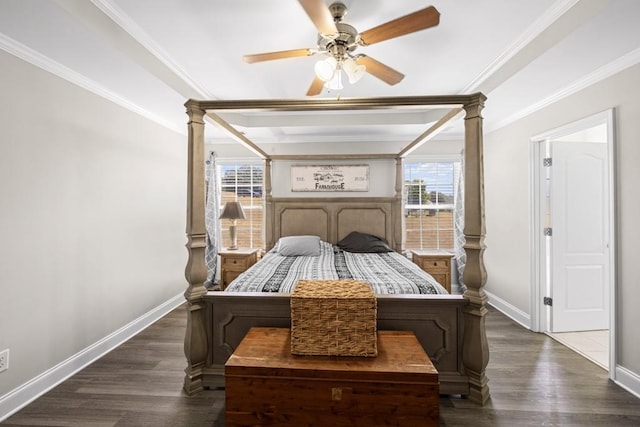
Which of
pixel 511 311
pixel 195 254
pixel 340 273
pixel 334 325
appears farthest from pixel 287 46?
pixel 511 311

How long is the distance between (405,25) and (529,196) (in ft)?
8.43

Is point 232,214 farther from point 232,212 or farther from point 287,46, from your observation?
point 287,46

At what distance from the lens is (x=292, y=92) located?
3080mm

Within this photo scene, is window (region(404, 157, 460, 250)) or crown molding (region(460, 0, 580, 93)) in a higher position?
crown molding (region(460, 0, 580, 93))

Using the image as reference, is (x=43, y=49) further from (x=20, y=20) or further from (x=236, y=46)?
(x=236, y=46)

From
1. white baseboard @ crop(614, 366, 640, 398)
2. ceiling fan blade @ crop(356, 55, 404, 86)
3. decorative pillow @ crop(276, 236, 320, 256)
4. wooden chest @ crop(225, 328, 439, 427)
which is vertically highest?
ceiling fan blade @ crop(356, 55, 404, 86)

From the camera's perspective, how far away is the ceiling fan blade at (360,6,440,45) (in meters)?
1.41

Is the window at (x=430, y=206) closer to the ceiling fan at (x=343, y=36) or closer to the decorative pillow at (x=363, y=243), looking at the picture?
the decorative pillow at (x=363, y=243)

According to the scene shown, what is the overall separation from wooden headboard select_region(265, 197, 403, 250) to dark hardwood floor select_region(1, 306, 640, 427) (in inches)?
76.4

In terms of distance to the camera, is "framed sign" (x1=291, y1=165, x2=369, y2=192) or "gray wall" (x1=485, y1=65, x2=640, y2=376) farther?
"framed sign" (x1=291, y1=165, x2=369, y2=192)

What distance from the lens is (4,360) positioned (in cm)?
187

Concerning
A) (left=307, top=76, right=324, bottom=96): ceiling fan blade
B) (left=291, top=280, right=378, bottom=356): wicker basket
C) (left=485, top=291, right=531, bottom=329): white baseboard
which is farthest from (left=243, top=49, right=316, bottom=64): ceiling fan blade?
(left=485, top=291, right=531, bottom=329): white baseboard

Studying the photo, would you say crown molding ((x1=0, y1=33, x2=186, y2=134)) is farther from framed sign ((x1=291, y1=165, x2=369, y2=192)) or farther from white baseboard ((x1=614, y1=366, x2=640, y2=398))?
white baseboard ((x1=614, y1=366, x2=640, y2=398))

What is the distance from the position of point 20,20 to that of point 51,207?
1.19 m
